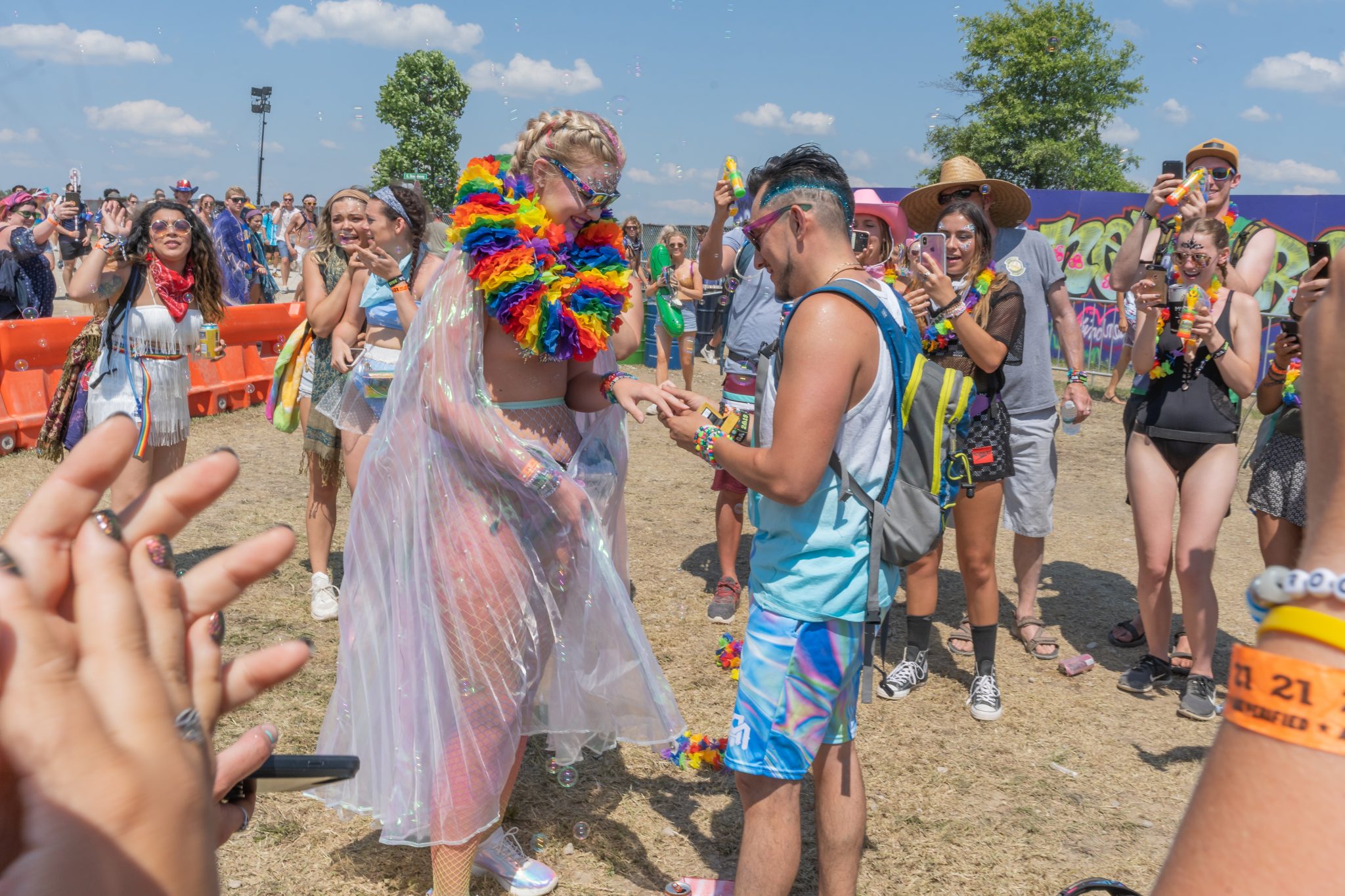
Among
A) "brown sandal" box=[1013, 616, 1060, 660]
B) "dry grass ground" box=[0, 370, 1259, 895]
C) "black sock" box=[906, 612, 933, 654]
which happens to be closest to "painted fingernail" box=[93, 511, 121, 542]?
"dry grass ground" box=[0, 370, 1259, 895]

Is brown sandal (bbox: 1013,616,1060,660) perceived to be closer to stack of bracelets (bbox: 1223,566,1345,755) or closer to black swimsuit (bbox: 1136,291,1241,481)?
black swimsuit (bbox: 1136,291,1241,481)

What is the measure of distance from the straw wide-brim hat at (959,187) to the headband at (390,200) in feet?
7.77

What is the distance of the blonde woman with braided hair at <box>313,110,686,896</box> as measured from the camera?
8.54 ft

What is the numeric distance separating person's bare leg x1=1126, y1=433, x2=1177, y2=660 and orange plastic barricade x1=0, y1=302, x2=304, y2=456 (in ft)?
15.8

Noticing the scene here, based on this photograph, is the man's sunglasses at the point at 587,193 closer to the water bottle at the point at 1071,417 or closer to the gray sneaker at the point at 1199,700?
the water bottle at the point at 1071,417

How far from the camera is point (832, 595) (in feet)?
7.50

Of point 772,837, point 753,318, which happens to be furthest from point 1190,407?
point 772,837

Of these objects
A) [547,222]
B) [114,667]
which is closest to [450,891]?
[547,222]

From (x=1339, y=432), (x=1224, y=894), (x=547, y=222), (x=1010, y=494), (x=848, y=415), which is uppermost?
(x=547, y=222)

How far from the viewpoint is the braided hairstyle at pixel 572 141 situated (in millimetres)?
2682

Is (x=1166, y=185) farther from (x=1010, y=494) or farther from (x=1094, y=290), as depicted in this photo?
(x=1094, y=290)

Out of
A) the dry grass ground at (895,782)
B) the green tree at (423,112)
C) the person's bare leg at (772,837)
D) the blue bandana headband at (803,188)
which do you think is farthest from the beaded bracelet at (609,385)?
the green tree at (423,112)

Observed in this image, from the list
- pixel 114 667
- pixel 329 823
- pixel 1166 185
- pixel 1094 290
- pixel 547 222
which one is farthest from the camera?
pixel 1094 290

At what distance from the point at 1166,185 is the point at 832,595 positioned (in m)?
3.00
